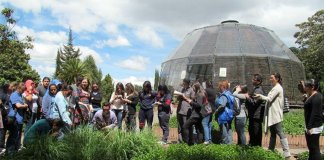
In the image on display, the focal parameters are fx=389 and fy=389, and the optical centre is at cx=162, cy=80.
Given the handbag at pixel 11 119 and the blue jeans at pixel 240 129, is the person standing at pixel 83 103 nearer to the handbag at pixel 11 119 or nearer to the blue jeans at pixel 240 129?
the handbag at pixel 11 119

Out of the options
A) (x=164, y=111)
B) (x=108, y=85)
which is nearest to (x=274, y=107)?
(x=164, y=111)

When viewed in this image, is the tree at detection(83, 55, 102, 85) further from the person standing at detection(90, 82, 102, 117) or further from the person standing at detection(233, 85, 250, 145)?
the person standing at detection(233, 85, 250, 145)

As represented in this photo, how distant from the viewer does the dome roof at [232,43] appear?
24484mm

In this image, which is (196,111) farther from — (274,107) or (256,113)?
(274,107)

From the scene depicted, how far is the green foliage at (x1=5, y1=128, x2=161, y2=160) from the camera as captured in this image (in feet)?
20.2

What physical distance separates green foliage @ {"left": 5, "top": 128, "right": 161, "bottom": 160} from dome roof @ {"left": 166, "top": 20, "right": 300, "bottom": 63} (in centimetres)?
1751

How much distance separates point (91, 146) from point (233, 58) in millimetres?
18580

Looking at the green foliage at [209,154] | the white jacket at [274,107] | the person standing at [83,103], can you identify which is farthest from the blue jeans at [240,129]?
the person standing at [83,103]

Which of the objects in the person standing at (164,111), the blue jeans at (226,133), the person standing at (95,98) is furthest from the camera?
the person standing at (164,111)

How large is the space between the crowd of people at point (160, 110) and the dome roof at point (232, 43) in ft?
45.7

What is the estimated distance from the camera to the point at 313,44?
46.8 metres

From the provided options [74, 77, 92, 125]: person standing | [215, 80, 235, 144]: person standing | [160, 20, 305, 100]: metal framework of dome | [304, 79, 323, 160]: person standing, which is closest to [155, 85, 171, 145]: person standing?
[215, 80, 235, 144]: person standing

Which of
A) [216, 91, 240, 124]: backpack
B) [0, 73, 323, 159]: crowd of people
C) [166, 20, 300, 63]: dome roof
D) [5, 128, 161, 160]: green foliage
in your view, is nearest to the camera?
[5, 128, 161, 160]: green foliage

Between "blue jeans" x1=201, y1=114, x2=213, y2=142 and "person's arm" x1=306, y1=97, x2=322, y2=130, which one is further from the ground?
"person's arm" x1=306, y1=97, x2=322, y2=130
